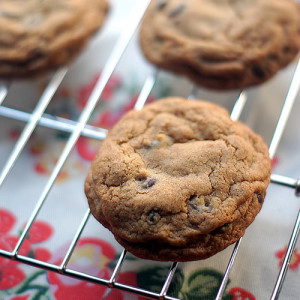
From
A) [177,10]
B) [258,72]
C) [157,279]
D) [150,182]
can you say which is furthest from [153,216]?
[177,10]

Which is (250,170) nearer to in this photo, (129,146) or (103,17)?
(129,146)

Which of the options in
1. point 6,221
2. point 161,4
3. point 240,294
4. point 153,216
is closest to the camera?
point 153,216

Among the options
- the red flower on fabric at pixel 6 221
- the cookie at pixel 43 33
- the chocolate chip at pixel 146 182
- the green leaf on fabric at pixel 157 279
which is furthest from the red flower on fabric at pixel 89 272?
the cookie at pixel 43 33

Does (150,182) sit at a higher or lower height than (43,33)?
lower

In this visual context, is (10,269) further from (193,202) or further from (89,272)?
(193,202)

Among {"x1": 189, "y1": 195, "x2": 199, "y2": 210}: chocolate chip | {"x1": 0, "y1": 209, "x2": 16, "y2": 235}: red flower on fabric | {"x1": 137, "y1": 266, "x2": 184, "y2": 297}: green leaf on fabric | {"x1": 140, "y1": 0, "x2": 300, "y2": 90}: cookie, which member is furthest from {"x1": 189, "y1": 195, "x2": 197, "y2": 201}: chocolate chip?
{"x1": 0, "y1": 209, "x2": 16, "y2": 235}: red flower on fabric

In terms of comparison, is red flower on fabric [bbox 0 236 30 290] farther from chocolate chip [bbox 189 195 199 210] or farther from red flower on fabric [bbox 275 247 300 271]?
red flower on fabric [bbox 275 247 300 271]

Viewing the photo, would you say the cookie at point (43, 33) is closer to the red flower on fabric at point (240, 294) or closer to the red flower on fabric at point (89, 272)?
the red flower on fabric at point (89, 272)
